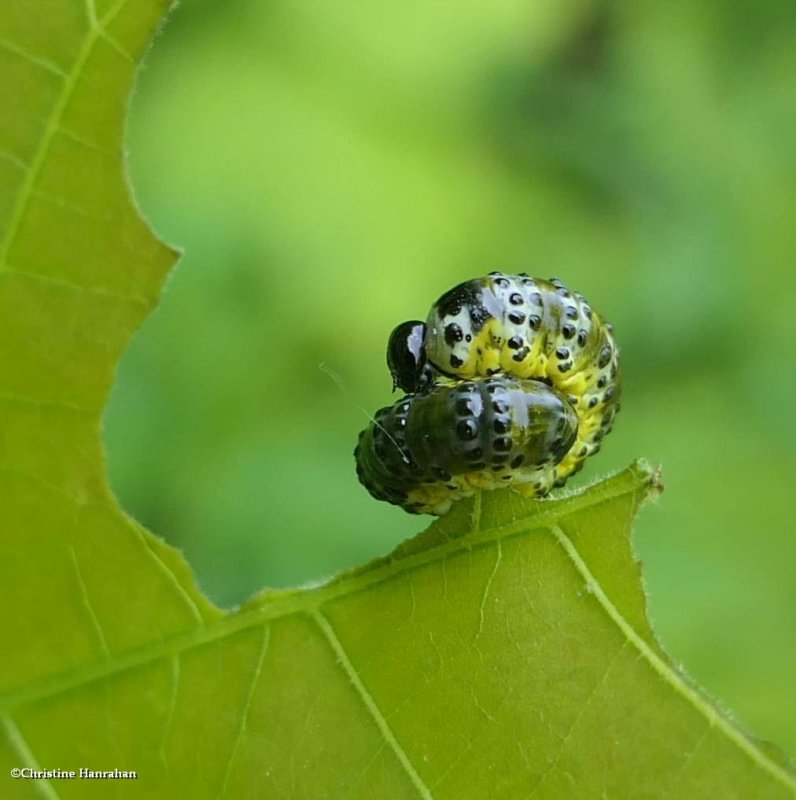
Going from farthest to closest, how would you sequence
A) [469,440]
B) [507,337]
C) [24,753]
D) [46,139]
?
[507,337] → [469,440] → [24,753] → [46,139]

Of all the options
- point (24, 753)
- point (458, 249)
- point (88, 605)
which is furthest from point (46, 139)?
point (458, 249)

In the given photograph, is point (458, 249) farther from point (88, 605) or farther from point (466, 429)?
point (88, 605)

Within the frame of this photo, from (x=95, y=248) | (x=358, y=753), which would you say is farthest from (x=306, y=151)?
(x=358, y=753)

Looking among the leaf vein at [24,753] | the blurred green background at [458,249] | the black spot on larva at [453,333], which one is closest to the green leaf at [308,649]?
the leaf vein at [24,753]

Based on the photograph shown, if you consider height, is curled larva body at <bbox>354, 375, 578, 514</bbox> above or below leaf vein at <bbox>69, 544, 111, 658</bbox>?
above

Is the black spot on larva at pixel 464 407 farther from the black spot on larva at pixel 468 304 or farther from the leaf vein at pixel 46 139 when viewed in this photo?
the leaf vein at pixel 46 139

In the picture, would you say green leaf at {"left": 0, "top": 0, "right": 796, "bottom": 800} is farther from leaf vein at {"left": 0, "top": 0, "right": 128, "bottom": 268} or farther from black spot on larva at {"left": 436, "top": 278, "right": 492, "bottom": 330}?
black spot on larva at {"left": 436, "top": 278, "right": 492, "bottom": 330}

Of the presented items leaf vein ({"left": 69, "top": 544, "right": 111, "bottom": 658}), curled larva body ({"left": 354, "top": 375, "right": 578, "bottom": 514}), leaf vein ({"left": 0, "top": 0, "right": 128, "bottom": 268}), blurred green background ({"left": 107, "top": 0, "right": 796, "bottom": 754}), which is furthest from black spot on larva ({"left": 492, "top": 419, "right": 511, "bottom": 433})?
blurred green background ({"left": 107, "top": 0, "right": 796, "bottom": 754})
